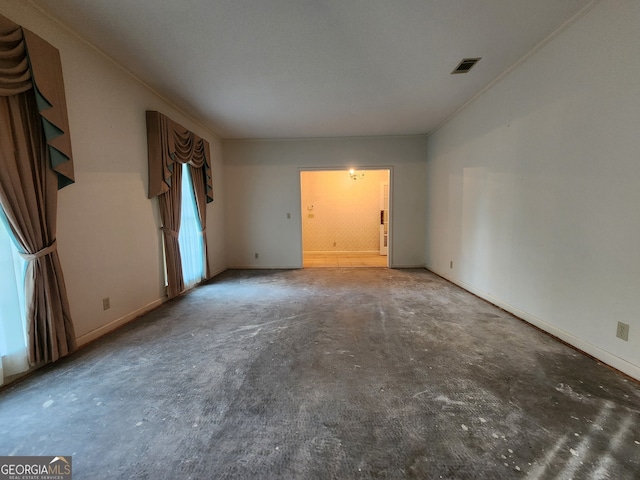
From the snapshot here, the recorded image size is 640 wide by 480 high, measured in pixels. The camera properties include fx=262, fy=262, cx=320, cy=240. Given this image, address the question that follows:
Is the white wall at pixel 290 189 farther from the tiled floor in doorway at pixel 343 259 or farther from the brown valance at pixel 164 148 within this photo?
the brown valance at pixel 164 148

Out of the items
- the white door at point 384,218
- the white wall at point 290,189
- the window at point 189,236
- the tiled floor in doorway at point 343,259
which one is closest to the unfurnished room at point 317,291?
the window at point 189,236

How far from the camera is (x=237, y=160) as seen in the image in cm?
529

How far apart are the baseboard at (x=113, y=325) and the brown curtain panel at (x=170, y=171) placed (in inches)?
11.5

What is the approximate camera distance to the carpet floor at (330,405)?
3.67 feet

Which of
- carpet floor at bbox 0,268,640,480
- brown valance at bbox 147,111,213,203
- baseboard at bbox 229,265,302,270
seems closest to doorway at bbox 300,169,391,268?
baseboard at bbox 229,265,302,270

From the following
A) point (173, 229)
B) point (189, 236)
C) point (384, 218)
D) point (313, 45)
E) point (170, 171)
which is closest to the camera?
point (313, 45)

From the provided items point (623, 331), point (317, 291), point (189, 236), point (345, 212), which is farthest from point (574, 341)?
point (345, 212)

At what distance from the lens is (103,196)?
7.87ft

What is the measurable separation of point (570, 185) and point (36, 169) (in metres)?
3.93

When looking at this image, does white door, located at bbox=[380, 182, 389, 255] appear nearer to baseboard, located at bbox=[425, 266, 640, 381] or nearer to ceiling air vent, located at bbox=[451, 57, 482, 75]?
baseboard, located at bbox=[425, 266, 640, 381]

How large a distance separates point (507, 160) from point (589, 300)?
61.1 inches

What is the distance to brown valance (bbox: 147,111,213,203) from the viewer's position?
2.99m

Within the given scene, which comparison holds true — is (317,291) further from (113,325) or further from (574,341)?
(574,341)

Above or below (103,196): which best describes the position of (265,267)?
below
